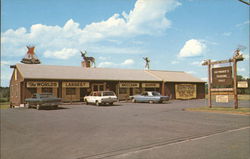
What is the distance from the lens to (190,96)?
40.8 m

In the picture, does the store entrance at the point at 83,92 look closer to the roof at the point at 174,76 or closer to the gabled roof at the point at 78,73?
the gabled roof at the point at 78,73

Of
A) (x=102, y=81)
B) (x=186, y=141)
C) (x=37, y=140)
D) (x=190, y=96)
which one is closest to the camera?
(x=186, y=141)

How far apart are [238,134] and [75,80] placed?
24.5 m

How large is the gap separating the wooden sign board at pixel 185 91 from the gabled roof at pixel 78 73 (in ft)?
14.3

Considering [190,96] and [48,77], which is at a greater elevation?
[48,77]

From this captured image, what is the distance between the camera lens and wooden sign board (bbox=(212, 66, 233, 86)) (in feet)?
61.7

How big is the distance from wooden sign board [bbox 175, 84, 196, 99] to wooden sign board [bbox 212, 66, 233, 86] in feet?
63.9

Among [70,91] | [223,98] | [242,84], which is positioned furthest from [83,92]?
[242,84]

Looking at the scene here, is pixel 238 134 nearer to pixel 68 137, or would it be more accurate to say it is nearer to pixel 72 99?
pixel 68 137

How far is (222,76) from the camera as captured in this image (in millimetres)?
19312

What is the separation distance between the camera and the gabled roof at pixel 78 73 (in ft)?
94.7

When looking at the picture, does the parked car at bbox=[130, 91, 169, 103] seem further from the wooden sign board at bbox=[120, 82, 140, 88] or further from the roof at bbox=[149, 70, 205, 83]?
the roof at bbox=[149, 70, 205, 83]

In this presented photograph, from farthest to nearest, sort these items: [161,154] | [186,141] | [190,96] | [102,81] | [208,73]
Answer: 1. [190,96]
2. [102,81]
3. [208,73]
4. [186,141]
5. [161,154]

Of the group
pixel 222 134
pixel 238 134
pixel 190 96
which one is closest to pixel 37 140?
pixel 222 134
